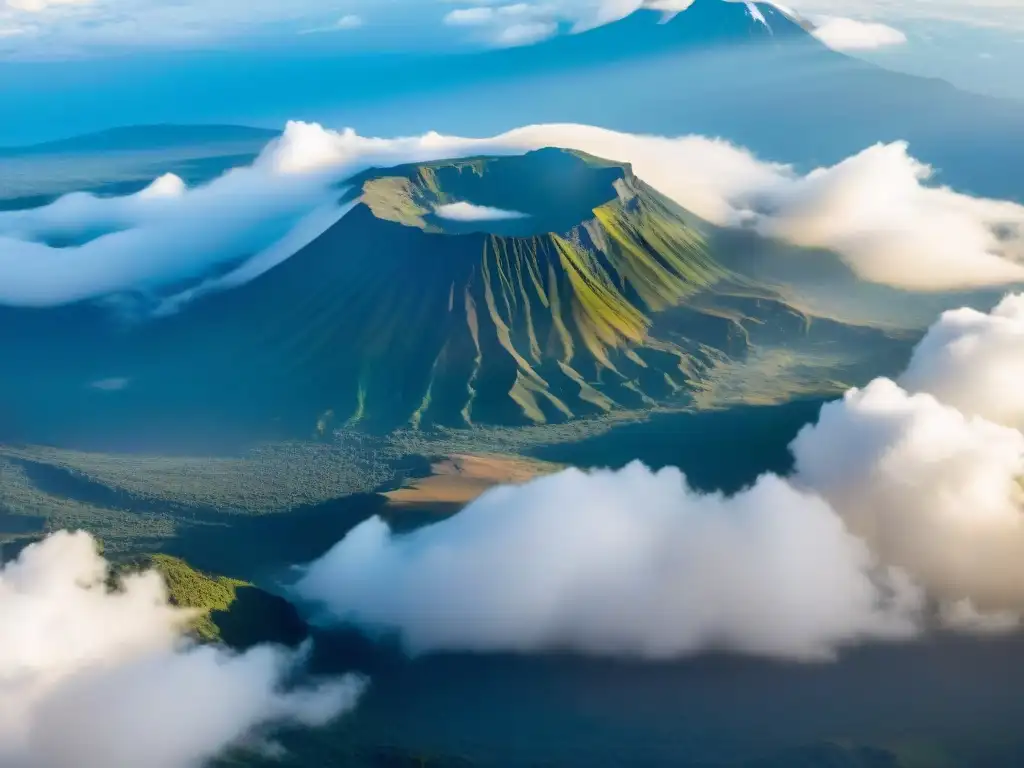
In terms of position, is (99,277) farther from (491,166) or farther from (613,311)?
(613,311)

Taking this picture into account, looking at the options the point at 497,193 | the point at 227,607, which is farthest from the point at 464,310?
the point at 227,607

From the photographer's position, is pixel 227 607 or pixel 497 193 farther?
pixel 497 193

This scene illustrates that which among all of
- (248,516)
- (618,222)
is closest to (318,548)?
(248,516)

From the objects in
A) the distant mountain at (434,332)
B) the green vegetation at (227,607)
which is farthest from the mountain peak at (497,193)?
the green vegetation at (227,607)

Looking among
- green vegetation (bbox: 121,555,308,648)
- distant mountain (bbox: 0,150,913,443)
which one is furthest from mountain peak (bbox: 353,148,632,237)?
green vegetation (bbox: 121,555,308,648)

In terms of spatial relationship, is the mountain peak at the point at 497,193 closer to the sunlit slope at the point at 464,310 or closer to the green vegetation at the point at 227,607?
the sunlit slope at the point at 464,310

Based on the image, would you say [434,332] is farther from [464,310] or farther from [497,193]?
[497,193]

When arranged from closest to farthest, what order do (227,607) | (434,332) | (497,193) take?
(227,607) < (434,332) < (497,193)

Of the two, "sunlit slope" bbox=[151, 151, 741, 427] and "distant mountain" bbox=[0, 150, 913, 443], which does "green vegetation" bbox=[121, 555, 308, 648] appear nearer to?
"distant mountain" bbox=[0, 150, 913, 443]
